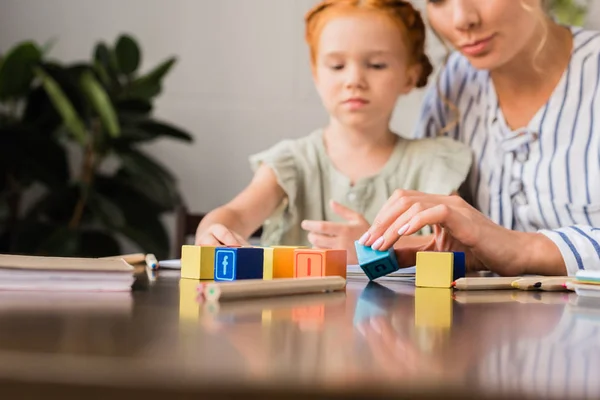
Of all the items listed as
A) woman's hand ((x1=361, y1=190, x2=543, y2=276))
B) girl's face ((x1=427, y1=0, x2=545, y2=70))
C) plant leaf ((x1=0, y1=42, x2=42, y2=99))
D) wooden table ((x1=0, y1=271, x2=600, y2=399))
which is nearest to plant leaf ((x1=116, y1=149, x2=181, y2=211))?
plant leaf ((x1=0, y1=42, x2=42, y2=99))

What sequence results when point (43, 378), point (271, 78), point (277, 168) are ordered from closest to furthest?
point (43, 378) < point (277, 168) < point (271, 78)

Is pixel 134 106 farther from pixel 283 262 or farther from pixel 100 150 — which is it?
pixel 283 262

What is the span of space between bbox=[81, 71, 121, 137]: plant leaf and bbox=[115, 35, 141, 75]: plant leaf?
0.11 metres

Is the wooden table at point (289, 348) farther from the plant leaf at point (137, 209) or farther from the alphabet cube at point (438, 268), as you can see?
the plant leaf at point (137, 209)

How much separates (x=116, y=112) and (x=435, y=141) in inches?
50.0

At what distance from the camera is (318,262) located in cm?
81

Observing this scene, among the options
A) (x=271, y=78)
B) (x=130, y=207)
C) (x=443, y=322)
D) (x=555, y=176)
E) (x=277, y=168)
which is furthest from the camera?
(x=271, y=78)

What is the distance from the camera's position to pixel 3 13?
287 cm

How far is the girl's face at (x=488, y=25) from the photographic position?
1.36 meters

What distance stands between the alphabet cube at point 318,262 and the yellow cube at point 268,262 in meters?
0.03

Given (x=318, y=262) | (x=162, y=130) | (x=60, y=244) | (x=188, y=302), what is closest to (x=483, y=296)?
(x=318, y=262)

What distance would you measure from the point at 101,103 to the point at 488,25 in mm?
1345

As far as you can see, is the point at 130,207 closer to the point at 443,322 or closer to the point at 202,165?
the point at 202,165

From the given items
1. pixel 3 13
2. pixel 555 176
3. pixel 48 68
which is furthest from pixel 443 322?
pixel 3 13
